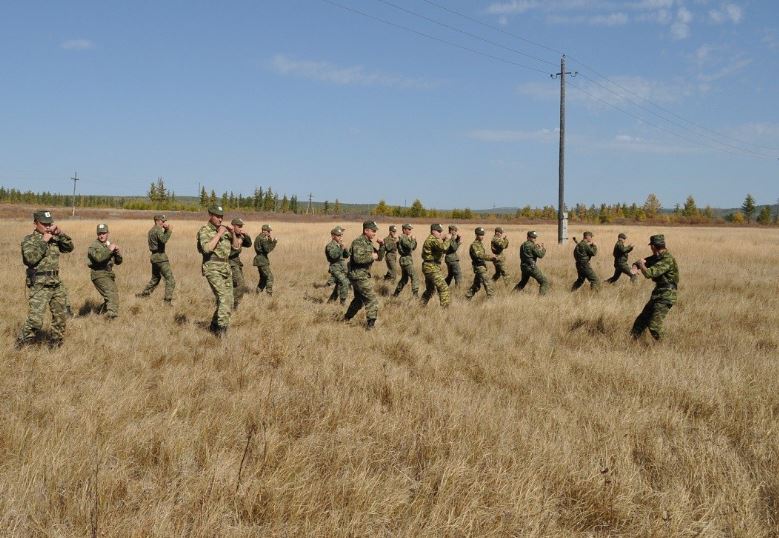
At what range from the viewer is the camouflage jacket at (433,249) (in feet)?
30.8

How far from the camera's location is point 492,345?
22.9ft

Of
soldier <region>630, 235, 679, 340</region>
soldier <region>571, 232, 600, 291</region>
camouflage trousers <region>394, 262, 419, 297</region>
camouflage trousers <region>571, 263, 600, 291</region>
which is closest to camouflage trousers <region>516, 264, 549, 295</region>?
soldier <region>571, 232, 600, 291</region>

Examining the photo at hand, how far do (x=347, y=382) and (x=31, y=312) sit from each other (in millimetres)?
4257


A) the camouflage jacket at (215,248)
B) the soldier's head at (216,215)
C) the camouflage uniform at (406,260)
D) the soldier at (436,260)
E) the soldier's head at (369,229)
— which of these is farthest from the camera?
the camouflage uniform at (406,260)

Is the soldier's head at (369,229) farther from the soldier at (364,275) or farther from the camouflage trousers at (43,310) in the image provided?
the camouflage trousers at (43,310)

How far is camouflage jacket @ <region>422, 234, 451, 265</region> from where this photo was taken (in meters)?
9.38

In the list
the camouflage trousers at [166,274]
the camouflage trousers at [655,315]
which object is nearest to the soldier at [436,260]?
the camouflage trousers at [655,315]

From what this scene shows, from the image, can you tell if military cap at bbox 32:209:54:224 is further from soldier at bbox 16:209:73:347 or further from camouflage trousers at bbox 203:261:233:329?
camouflage trousers at bbox 203:261:233:329

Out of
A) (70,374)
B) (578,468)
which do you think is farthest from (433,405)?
(70,374)

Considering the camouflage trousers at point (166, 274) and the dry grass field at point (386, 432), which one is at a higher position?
the camouflage trousers at point (166, 274)

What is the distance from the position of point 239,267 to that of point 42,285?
4.40 metres

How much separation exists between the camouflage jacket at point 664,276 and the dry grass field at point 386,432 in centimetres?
79

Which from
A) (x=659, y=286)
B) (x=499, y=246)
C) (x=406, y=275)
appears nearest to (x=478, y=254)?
(x=499, y=246)

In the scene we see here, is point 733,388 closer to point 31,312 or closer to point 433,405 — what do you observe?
point 433,405
